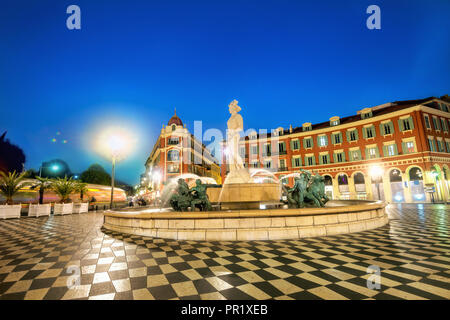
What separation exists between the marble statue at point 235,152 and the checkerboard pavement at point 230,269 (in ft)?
15.5

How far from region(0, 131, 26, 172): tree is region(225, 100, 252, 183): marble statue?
3038 inches

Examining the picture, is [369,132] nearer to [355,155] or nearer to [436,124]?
[355,155]

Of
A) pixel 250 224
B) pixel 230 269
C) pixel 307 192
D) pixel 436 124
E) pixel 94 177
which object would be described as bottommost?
pixel 230 269

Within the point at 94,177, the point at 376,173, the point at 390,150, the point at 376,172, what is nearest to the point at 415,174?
the point at 390,150

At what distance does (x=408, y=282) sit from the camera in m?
3.01

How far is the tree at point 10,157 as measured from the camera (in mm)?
57816

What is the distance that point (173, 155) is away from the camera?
41.4m

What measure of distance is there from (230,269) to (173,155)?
129 ft

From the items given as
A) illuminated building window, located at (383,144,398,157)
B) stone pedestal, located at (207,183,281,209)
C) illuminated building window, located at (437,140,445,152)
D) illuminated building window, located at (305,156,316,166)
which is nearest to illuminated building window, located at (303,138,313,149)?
illuminated building window, located at (305,156,316,166)

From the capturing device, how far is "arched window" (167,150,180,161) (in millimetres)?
41188

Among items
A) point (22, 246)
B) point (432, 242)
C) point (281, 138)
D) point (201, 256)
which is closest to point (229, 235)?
point (201, 256)

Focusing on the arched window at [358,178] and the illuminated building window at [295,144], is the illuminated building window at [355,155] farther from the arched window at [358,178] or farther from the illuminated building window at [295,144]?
the illuminated building window at [295,144]
